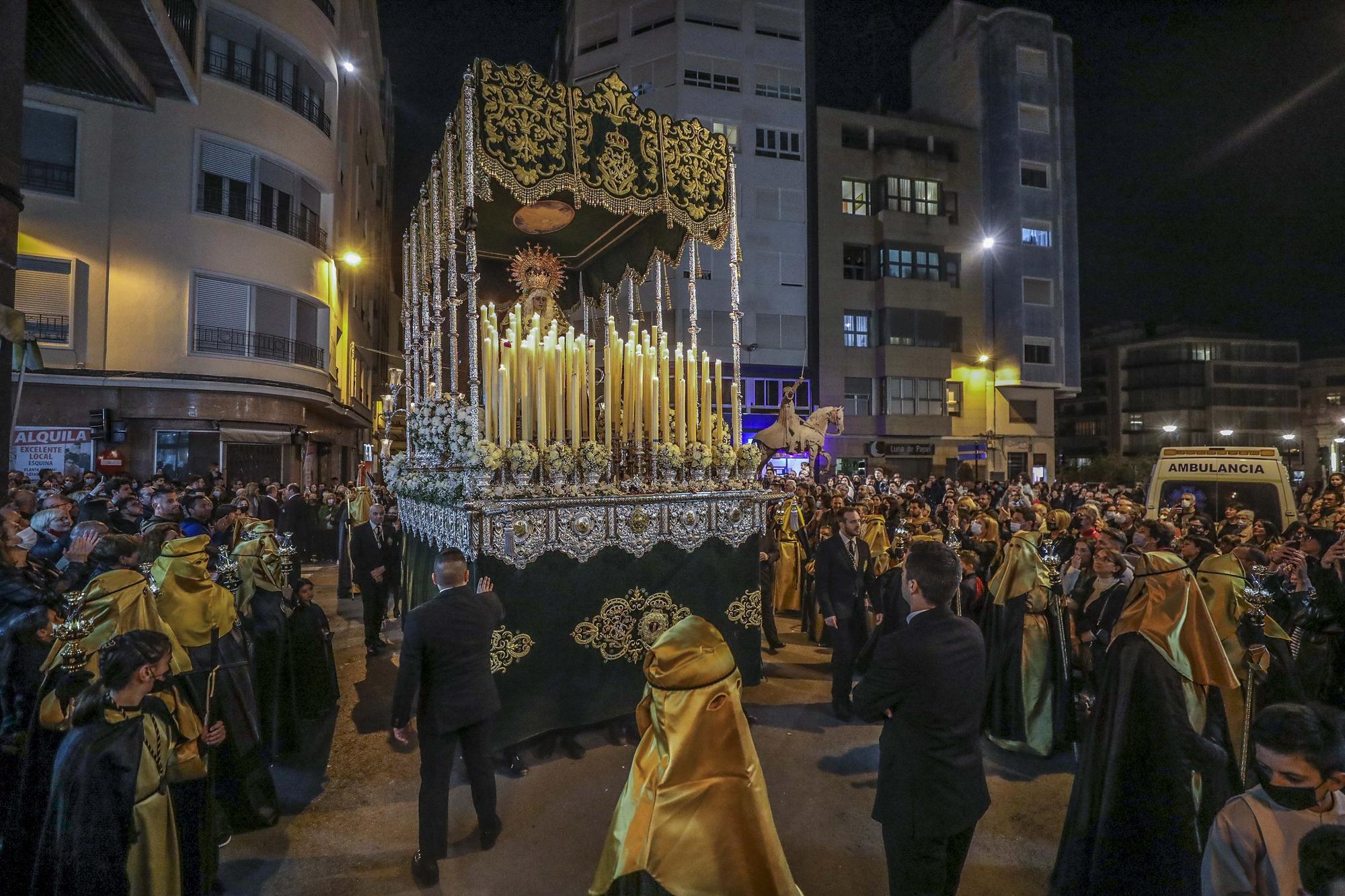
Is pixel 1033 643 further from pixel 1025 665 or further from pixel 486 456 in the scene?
pixel 486 456

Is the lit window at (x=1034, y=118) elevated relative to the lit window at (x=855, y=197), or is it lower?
elevated

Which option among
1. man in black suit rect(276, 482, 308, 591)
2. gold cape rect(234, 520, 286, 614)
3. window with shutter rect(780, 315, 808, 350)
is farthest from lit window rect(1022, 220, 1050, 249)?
gold cape rect(234, 520, 286, 614)

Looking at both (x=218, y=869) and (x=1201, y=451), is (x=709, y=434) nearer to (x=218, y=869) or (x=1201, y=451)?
(x=218, y=869)

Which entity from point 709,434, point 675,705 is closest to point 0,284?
point 709,434

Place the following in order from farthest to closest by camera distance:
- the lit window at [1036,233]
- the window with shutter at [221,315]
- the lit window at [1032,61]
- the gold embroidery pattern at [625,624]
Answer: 1. the lit window at [1032,61]
2. the lit window at [1036,233]
3. the window with shutter at [221,315]
4. the gold embroidery pattern at [625,624]

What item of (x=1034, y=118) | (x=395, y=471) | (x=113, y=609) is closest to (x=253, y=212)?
(x=395, y=471)

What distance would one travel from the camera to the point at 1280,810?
198 centimetres

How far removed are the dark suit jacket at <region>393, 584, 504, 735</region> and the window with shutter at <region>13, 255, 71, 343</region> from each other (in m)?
16.1

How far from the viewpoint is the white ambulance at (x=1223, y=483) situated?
10.2 meters

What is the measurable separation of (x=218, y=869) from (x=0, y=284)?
6.89m

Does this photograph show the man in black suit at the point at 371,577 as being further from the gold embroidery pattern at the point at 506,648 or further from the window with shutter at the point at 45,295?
the window with shutter at the point at 45,295

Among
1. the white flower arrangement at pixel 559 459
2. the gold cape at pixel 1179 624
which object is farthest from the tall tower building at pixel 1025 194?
the gold cape at pixel 1179 624

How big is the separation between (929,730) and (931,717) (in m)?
0.06

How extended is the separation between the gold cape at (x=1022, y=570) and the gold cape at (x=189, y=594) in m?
5.90
